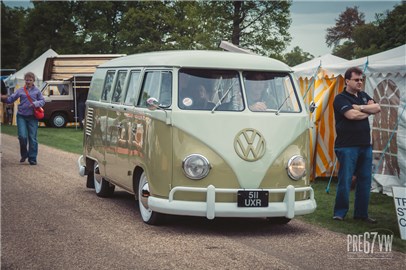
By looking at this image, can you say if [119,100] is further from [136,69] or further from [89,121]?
[89,121]

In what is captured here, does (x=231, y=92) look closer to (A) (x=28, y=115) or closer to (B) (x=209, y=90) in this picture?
(B) (x=209, y=90)

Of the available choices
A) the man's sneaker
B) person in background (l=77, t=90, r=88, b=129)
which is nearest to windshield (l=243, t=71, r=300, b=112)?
the man's sneaker

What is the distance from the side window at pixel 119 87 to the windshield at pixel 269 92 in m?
2.09

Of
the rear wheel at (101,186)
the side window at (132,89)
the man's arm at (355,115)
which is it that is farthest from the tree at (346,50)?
the man's arm at (355,115)

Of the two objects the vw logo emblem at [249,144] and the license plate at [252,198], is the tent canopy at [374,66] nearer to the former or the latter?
the vw logo emblem at [249,144]

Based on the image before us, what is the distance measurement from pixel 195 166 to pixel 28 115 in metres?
8.28

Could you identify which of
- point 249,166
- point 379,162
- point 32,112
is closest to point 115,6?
point 32,112

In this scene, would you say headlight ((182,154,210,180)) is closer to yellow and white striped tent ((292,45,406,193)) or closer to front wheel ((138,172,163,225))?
front wheel ((138,172,163,225))

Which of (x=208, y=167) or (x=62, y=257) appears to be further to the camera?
(x=208, y=167)

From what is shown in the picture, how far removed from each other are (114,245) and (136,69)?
9.86ft

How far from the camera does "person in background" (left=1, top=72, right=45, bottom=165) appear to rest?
15250 mm

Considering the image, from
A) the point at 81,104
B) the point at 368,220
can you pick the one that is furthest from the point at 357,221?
the point at 81,104

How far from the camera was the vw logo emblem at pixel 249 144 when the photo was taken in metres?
8.13

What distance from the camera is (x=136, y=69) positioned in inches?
379
